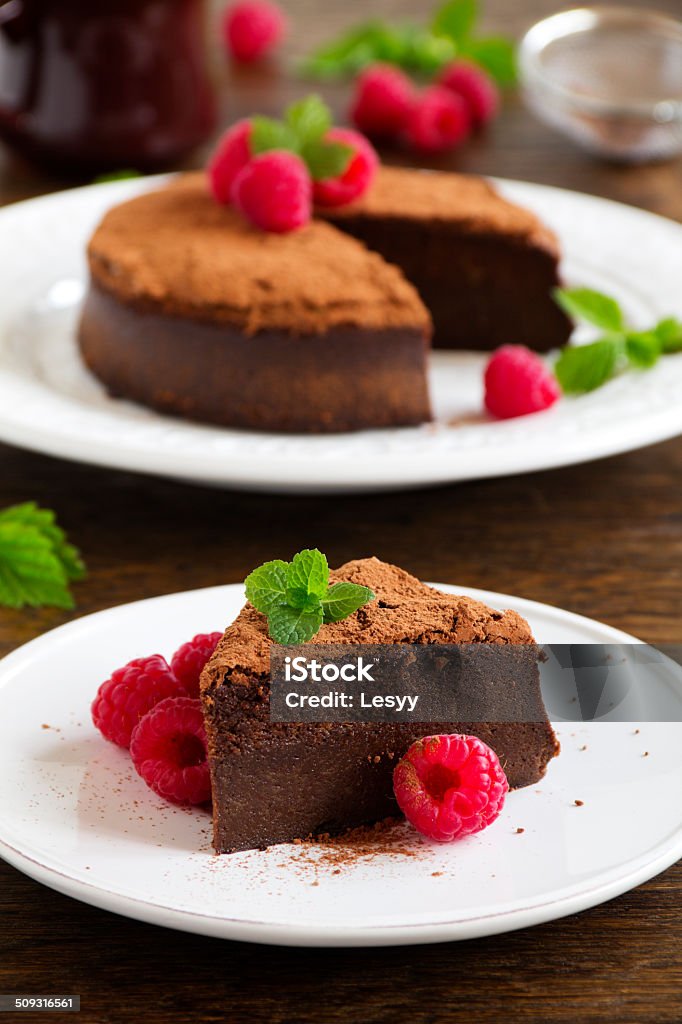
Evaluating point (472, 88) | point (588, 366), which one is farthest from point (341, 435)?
point (472, 88)

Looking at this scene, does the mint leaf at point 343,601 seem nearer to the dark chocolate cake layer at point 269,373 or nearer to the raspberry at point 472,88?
the dark chocolate cake layer at point 269,373

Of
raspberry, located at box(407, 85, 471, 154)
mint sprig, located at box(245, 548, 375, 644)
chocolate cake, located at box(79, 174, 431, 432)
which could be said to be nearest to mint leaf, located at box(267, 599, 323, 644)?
mint sprig, located at box(245, 548, 375, 644)

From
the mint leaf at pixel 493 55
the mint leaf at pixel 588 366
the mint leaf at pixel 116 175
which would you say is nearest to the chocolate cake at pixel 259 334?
the mint leaf at pixel 588 366

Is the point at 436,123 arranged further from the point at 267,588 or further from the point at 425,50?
the point at 267,588

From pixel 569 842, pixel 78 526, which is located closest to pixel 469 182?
pixel 78 526

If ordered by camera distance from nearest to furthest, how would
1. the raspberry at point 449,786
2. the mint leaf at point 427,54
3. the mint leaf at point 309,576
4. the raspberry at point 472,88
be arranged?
the raspberry at point 449,786 → the mint leaf at point 309,576 → the raspberry at point 472,88 → the mint leaf at point 427,54

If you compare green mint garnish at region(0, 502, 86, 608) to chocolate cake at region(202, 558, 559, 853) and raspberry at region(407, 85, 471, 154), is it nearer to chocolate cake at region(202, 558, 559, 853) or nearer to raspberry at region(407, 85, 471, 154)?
chocolate cake at region(202, 558, 559, 853)
